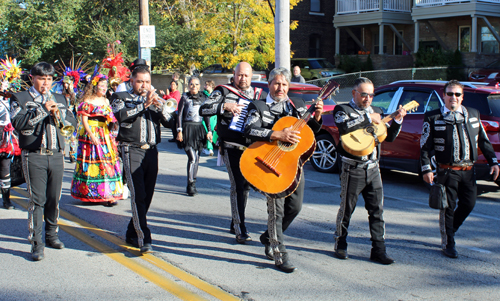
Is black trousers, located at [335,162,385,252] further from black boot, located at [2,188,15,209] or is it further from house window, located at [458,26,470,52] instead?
house window, located at [458,26,470,52]

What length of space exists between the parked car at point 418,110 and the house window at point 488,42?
20.9 meters

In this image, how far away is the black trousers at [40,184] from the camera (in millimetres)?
5312

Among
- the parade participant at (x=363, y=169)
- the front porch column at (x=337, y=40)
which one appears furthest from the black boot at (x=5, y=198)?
the front porch column at (x=337, y=40)

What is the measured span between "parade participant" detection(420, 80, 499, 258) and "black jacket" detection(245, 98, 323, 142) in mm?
1283

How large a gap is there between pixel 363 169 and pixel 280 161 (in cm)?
91

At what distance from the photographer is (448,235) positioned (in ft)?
17.8

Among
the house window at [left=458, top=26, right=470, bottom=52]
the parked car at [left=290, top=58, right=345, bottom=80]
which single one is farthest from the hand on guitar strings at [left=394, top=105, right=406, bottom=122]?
the house window at [left=458, top=26, right=470, bottom=52]

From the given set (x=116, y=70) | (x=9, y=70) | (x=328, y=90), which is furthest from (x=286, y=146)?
(x=9, y=70)

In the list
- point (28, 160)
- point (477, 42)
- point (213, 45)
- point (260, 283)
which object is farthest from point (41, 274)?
point (477, 42)

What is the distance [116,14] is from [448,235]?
23.8 m

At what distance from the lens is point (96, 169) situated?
771cm

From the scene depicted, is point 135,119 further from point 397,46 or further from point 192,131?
point 397,46

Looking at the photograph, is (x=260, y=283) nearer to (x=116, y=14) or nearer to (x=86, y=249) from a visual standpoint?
(x=86, y=249)

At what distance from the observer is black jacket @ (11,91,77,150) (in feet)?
17.1
